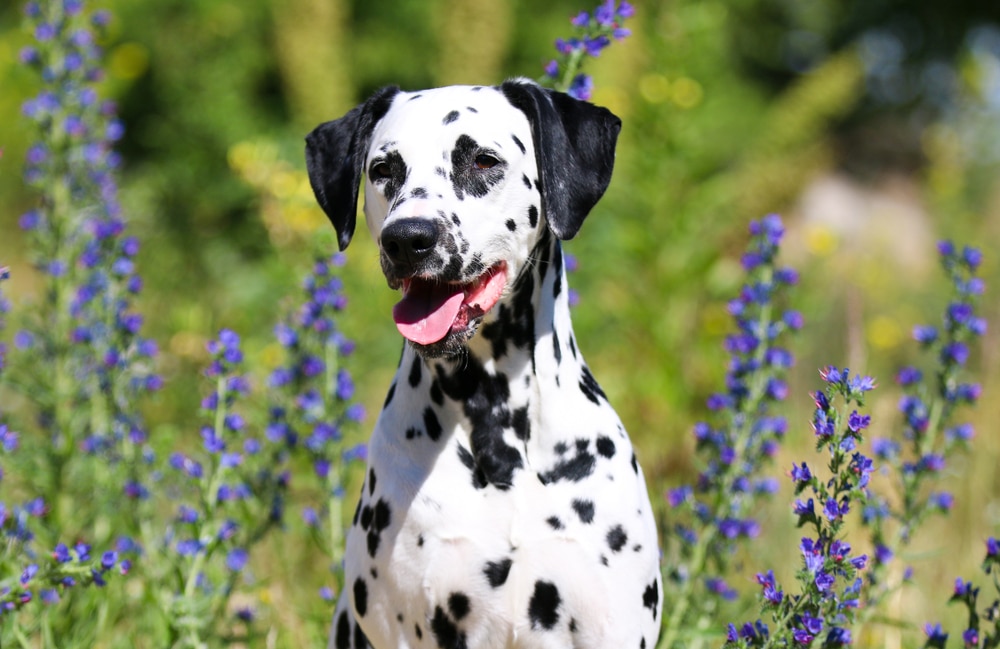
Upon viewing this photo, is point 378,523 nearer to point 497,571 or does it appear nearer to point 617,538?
point 497,571

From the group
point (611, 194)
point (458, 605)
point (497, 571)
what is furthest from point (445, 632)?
point (611, 194)

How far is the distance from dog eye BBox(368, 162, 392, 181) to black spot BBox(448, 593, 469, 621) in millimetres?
1023

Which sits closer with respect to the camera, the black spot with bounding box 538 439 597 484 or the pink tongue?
the pink tongue

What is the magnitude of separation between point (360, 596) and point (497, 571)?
0.38m

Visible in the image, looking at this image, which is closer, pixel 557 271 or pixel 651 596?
pixel 651 596

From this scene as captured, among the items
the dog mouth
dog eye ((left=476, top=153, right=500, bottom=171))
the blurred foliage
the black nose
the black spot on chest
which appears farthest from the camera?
the blurred foliage

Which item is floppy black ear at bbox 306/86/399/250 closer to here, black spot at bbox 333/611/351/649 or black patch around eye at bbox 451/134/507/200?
black patch around eye at bbox 451/134/507/200

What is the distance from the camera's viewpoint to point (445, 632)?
94.7 inches

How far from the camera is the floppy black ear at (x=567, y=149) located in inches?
98.0

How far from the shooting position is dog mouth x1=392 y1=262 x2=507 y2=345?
2.35m

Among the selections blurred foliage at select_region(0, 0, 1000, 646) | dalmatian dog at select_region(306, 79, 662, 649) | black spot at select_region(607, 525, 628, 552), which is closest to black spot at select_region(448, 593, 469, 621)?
dalmatian dog at select_region(306, 79, 662, 649)

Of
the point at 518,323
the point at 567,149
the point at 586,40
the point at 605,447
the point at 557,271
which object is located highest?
the point at 586,40

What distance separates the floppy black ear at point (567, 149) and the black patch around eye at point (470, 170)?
14 cm

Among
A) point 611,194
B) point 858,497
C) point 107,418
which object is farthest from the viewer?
point 611,194
